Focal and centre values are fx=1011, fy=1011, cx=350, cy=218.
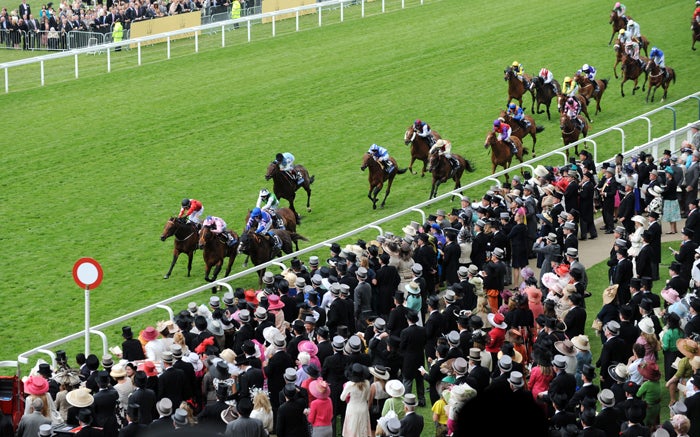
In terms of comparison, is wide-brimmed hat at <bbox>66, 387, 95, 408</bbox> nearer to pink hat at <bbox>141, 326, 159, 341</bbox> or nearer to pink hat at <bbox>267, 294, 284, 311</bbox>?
pink hat at <bbox>141, 326, 159, 341</bbox>

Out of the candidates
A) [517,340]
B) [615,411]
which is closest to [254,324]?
[517,340]

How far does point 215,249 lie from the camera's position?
50.2 feet

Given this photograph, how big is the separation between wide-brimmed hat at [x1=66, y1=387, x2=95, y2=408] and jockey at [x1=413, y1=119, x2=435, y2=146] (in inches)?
458

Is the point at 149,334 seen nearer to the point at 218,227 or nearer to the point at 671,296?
the point at 218,227

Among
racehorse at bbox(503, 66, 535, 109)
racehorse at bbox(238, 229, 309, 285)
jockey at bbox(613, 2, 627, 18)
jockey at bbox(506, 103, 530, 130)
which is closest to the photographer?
racehorse at bbox(238, 229, 309, 285)

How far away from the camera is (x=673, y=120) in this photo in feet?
74.5

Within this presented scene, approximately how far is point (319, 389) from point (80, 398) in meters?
2.06

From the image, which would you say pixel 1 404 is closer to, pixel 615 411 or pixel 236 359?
pixel 236 359

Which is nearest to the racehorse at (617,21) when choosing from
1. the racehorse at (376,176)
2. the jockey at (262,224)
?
the racehorse at (376,176)

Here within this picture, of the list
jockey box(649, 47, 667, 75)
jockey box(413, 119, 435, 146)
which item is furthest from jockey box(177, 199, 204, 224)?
jockey box(649, 47, 667, 75)

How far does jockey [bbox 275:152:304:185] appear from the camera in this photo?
17.5 m

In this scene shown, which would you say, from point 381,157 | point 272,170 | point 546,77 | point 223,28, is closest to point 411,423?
point 272,170

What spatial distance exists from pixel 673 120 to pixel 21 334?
1520 centimetres

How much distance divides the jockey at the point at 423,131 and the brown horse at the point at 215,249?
17.4 ft
